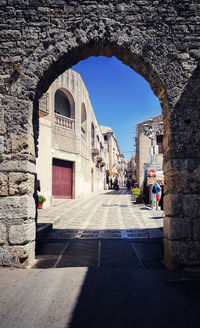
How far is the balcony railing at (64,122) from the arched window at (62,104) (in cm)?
86

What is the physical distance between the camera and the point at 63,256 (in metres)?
3.94

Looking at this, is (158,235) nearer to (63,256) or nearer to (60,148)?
(63,256)

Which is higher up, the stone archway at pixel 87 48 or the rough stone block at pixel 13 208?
the stone archway at pixel 87 48

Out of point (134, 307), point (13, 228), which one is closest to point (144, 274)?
point (134, 307)

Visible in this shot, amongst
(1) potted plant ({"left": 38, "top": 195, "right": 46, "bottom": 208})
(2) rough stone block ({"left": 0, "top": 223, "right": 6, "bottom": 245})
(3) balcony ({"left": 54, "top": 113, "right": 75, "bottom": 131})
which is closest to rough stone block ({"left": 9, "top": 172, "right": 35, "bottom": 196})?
(2) rough stone block ({"left": 0, "top": 223, "right": 6, "bottom": 245})

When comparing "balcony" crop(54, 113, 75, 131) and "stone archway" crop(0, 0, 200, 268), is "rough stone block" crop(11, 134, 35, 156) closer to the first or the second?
"stone archway" crop(0, 0, 200, 268)

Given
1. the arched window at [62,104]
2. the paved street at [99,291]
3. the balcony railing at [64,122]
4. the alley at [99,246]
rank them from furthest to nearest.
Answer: the arched window at [62,104] → the balcony railing at [64,122] → the alley at [99,246] → the paved street at [99,291]

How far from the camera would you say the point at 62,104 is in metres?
15.6

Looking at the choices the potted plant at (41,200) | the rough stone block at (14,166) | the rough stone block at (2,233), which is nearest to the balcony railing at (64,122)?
the potted plant at (41,200)

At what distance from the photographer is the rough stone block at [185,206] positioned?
11.3ft

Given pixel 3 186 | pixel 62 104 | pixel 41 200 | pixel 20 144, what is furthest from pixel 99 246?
pixel 62 104

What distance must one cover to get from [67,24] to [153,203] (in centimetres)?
862

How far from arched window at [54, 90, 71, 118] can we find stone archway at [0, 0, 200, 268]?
11441mm

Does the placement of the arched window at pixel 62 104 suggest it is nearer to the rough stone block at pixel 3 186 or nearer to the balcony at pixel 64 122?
the balcony at pixel 64 122
